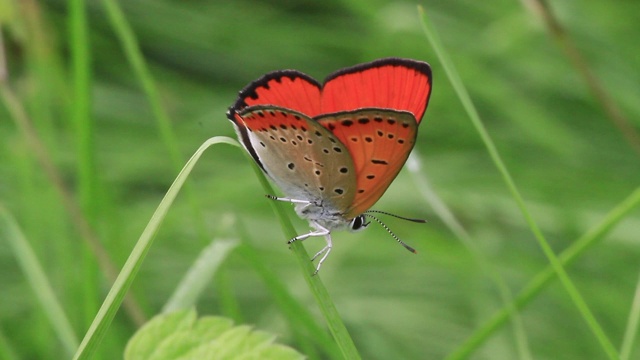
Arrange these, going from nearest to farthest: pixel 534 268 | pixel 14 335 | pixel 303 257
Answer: pixel 303 257 < pixel 14 335 < pixel 534 268

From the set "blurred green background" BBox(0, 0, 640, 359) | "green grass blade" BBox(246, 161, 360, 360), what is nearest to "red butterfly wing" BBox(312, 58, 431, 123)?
"green grass blade" BBox(246, 161, 360, 360)

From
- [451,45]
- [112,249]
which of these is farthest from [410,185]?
[112,249]

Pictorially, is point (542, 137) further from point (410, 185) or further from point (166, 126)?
point (166, 126)

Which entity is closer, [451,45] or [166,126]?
[166,126]

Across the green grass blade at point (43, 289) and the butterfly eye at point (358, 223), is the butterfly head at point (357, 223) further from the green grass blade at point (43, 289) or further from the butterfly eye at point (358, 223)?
the green grass blade at point (43, 289)

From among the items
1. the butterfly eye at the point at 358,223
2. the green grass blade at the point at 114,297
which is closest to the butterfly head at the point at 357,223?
the butterfly eye at the point at 358,223

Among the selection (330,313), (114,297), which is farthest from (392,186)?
(114,297)
